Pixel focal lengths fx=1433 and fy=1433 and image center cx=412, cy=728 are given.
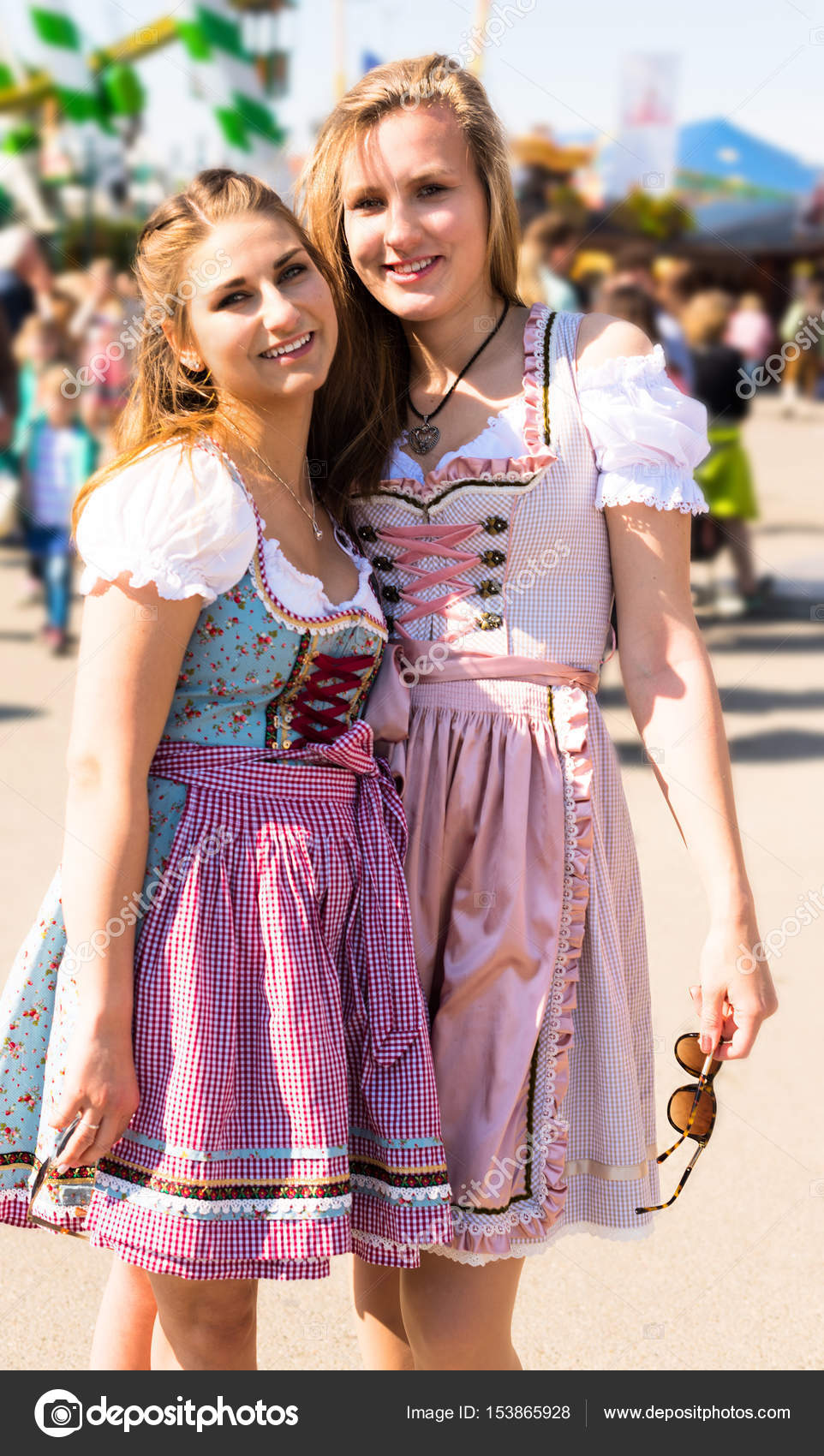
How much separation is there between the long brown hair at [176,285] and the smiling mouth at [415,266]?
0.12 metres

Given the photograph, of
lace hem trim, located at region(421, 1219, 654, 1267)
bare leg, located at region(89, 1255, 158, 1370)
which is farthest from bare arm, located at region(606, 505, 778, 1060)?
bare leg, located at region(89, 1255, 158, 1370)

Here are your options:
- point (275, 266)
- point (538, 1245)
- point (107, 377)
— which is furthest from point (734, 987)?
point (107, 377)

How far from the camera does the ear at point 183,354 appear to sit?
6.05 ft

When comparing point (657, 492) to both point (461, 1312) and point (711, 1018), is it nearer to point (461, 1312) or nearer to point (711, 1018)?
point (711, 1018)

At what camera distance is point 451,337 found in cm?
201

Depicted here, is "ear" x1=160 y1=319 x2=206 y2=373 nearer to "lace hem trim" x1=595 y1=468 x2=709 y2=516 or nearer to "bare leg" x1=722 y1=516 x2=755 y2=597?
"lace hem trim" x1=595 y1=468 x2=709 y2=516

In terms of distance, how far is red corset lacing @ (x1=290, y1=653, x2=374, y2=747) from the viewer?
69.1 inches

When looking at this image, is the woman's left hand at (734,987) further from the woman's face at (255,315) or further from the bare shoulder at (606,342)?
the woman's face at (255,315)

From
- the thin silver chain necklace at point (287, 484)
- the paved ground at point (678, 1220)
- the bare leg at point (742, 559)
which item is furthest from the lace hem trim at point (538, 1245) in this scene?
the bare leg at point (742, 559)

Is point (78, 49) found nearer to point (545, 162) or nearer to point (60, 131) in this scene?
point (60, 131)

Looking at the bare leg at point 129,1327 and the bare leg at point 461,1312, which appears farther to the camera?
the bare leg at point 129,1327

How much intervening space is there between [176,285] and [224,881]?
77 centimetres

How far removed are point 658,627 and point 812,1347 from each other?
1.49 m
